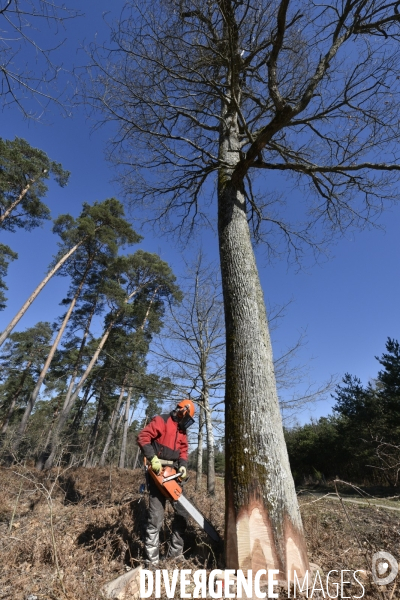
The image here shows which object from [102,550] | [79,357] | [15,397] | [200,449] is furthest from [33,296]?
[15,397]

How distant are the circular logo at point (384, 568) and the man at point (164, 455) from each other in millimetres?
1768

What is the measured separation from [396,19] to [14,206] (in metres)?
14.6

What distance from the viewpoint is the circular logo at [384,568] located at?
1.90m

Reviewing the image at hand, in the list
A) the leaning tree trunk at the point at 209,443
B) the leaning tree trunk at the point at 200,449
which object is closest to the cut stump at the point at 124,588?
the leaning tree trunk at the point at 209,443

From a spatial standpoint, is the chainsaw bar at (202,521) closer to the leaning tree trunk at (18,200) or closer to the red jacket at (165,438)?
the red jacket at (165,438)

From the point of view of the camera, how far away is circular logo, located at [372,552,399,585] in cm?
190

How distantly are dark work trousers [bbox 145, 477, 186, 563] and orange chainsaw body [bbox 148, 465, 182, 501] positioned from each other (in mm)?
100

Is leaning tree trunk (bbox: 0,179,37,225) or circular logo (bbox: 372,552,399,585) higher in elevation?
leaning tree trunk (bbox: 0,179,37,225)

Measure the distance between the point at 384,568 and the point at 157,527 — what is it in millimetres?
1942

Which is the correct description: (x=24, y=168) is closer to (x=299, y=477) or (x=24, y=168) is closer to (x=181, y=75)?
(x=181, y=75)

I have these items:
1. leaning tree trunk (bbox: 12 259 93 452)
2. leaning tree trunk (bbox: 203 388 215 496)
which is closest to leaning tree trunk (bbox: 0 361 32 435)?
leaning tree trunk (bbox: 12 259 93 452)

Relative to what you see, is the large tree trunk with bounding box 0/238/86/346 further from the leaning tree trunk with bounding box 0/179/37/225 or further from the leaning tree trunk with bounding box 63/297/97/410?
the leaning tree trunk with bounding box 63/297/97/410

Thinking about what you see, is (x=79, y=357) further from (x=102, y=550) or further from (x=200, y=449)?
(x=102, y=550)

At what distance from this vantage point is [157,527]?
284 cm
